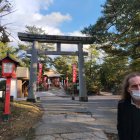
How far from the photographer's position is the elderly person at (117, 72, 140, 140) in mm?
3402

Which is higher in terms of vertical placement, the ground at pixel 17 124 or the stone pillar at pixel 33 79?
the stone pillar at pixel 33 79

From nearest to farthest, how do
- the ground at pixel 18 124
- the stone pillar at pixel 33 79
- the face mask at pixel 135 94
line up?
the face mask at pixel 135 94
the ground at pixel 18 124
the stone pillar at pixel 33 79

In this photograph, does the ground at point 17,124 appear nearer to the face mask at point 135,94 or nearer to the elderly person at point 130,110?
the elderly person at point 130,110

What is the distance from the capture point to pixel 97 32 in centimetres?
2067

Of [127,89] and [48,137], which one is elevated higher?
[127,89]

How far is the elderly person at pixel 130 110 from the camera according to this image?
3.40 meters

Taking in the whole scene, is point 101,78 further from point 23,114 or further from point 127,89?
point 127,89

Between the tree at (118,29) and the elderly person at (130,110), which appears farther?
the tree at (118,29)

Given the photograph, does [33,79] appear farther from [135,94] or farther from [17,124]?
[135,94]

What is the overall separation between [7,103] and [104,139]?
4101 millimetres

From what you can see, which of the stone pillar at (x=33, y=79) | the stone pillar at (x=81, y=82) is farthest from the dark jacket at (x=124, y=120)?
the stone pillar at (x=81, y=82)

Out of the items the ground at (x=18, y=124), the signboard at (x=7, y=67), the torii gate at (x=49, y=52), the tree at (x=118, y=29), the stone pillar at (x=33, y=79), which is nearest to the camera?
the ground at (x=18, y=124)

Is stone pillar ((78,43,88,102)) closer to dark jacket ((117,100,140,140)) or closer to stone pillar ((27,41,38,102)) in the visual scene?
stone pillar ((27,41,38,102))

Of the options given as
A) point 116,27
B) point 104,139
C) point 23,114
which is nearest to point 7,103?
point 23,114
